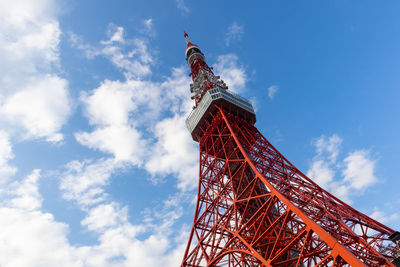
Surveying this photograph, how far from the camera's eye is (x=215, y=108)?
68.5 feet

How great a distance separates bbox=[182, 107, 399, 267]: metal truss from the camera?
31.7 ft

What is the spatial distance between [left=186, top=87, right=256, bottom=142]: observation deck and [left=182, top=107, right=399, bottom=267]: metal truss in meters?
0.63

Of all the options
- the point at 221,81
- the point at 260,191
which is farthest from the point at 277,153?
the point at 221,81

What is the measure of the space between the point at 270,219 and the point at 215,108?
9499 mm

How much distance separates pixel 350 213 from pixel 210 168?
9.22 m

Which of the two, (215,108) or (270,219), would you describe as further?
(215,108)

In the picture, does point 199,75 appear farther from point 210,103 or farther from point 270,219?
point 270,219

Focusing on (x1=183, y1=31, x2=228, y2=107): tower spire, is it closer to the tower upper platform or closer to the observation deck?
the tower upper platform

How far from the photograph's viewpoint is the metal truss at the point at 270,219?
966 centimetres

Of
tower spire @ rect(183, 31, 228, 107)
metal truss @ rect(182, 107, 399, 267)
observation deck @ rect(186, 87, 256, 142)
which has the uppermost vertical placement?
tower spire @ rect(183, 31, 228, 107)

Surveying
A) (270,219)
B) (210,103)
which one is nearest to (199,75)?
(210,103)

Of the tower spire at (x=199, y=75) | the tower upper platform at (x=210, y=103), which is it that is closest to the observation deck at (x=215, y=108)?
the tower upper platform at (x=210, y=103)

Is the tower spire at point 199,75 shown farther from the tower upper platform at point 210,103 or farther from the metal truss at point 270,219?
the metal truss at point 270,219

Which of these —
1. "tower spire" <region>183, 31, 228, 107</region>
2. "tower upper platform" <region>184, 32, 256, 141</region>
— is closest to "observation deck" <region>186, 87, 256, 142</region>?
"tower upper platform" <region>184, 32, 256, 141</region>
